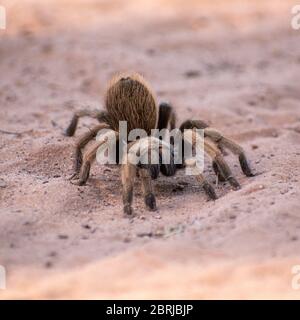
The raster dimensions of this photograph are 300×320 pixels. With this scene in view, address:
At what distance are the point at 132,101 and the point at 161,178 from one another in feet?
2.25

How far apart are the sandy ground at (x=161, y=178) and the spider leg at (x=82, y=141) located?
168mm

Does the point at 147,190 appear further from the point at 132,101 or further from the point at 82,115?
the point at 82,115

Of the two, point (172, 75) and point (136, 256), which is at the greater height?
point (172, 75)

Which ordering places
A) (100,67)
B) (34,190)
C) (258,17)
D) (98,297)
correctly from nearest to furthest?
1. (98,297)
2. (34,190)
3. (100,67)
4. (258,17)

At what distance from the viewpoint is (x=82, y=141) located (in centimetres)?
522

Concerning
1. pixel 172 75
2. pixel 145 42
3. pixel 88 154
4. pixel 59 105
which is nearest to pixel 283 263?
pixel 88 154

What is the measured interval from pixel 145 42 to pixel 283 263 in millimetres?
5991

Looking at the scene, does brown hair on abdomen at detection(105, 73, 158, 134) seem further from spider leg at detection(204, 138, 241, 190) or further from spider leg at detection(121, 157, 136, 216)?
spider leg at detection(121, 157, 136, 216)

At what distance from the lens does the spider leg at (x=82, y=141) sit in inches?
205

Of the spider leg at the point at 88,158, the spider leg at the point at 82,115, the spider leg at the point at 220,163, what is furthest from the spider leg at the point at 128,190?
the spider leg at the point at 82,115

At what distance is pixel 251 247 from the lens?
12.8 feet

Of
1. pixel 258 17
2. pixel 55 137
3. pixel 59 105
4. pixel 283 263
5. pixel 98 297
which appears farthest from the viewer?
pixel 258 17

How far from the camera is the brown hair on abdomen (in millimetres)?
5211

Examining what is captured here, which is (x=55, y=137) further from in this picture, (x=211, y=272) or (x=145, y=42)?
(x=145, y=42)
